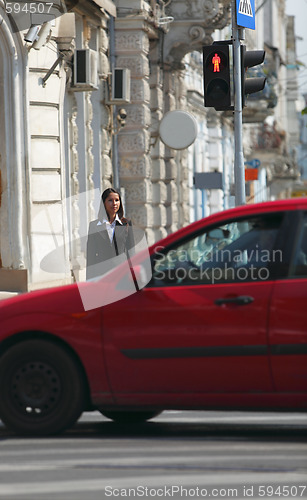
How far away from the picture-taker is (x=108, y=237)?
12.5 meters

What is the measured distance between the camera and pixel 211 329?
25.8 feet

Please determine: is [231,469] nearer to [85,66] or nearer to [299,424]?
[299,424]

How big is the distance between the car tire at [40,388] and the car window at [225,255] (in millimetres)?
791

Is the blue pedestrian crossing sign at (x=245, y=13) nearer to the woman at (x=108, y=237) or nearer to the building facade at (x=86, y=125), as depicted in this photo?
the building facade at (x=86, y=125)

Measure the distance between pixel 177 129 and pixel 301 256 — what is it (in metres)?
18.8

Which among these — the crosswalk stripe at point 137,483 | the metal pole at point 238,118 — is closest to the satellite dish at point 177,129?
the metal pole at point 238,118

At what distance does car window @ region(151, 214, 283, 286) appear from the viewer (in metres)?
7.99

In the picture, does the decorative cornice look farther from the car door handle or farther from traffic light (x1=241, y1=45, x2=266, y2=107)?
the car door handle

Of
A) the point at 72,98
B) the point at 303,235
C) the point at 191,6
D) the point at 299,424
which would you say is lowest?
the point at 299,424

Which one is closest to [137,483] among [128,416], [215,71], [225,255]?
[225,255]

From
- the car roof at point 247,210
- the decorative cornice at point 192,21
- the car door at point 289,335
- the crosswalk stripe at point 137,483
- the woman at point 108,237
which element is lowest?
the crosswalk stripe at point 137,483

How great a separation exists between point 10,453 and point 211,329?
142cm

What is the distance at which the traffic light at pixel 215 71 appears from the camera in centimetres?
1630

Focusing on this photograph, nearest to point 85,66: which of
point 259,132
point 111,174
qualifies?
point 111,174
